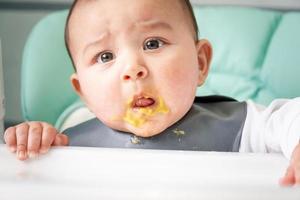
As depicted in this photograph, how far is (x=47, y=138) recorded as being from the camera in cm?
48

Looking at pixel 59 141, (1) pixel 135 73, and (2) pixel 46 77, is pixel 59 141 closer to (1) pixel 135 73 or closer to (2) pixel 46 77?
(1) pixel 135 73

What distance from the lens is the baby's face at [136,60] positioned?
20.4 inches

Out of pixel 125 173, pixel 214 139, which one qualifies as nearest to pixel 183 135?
pixel 214 139

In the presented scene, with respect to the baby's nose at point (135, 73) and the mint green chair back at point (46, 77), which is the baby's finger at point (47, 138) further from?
the mint green chair back at point (46, 77)

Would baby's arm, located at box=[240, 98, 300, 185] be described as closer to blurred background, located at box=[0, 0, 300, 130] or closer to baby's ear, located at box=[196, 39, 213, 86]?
baby's ear, located at box=[196, 39, 213, 86]

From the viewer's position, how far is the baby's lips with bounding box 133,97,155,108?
0.52 metres

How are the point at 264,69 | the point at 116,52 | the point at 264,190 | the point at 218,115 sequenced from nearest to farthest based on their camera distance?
1. the point at 264,190
2. the point at 116,52
3. the point at 218,115
4. the point at 264,69

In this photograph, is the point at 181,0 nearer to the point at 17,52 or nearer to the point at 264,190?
the point at 264,190

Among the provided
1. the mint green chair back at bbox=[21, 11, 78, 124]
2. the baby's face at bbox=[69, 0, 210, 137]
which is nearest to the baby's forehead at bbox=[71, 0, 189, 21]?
the baby's face at bbox=[69, 0, 210, 137]

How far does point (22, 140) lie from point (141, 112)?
0.11 m

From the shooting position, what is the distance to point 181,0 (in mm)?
566

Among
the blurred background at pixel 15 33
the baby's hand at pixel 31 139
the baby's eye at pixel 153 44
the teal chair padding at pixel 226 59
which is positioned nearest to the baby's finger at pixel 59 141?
the baby's hand at pixel 31 139

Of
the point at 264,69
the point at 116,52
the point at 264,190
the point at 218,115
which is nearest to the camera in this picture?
the point at 264,190

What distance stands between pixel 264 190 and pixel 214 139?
0.22m
